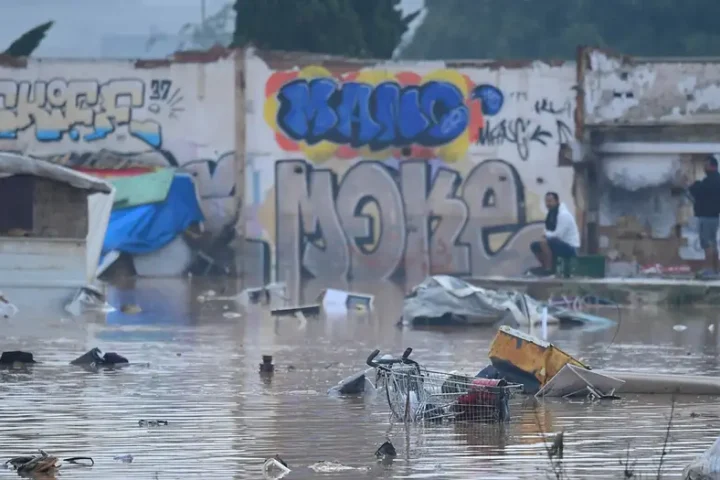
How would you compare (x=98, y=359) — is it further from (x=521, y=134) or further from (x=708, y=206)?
(x=521, y=134)

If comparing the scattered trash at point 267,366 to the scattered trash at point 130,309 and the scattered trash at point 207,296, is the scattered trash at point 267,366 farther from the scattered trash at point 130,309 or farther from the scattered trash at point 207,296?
the scattered trash at point 207,296

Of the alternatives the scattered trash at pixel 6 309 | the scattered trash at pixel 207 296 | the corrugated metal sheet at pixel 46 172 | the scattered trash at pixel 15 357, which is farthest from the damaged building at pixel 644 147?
the scattered trash at pixel 15 357

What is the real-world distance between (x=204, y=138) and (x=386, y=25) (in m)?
19.1

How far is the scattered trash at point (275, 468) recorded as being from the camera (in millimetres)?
9070

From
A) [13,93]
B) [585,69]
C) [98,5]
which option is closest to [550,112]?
[585,69]

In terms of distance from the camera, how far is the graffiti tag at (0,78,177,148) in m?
37.2

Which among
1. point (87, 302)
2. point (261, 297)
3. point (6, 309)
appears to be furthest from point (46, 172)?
point (261, 297)

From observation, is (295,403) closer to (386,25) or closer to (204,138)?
(204,138)

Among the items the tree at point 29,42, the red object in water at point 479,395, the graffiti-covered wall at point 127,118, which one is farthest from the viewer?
the tree at point 29,42

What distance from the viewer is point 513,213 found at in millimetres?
36719

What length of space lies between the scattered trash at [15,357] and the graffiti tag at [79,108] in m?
22.3

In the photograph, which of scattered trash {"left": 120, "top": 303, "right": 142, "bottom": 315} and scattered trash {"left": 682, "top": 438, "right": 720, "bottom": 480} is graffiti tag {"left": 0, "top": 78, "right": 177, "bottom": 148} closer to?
scattered trash {"left": 120, "top": 303, "right": 142, "bottom": 315}

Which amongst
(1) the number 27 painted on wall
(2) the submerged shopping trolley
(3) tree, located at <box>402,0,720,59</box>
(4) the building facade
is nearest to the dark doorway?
(4) the building facade

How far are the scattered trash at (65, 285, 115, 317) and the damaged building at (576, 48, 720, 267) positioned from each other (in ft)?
51.0
